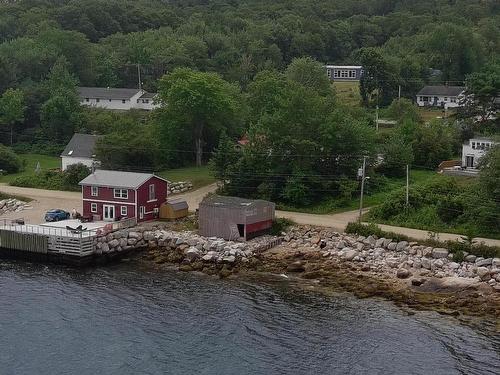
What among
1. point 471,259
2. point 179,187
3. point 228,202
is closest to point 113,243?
point 228,202

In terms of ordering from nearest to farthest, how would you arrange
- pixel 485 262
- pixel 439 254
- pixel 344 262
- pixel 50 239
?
pixel 485 262 < pixel 439 254 < pixel 344 262 < pixel 50 239

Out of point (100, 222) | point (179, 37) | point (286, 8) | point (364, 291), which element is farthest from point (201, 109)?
point (286, 8)

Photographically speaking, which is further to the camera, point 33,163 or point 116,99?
point 116,99

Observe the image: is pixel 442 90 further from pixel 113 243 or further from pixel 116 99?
pixel 113 243

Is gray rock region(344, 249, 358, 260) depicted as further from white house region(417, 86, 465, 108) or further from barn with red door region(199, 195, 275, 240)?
white house region(417, 86, 465, 108)

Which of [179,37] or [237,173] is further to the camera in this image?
[179,37]

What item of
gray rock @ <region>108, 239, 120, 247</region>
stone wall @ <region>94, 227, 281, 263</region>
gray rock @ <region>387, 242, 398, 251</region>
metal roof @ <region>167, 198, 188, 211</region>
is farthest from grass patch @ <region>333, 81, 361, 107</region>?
gray rock @ <region>108, 239, 120, 247</region>

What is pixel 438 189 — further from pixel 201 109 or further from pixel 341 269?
pixel 201 109
